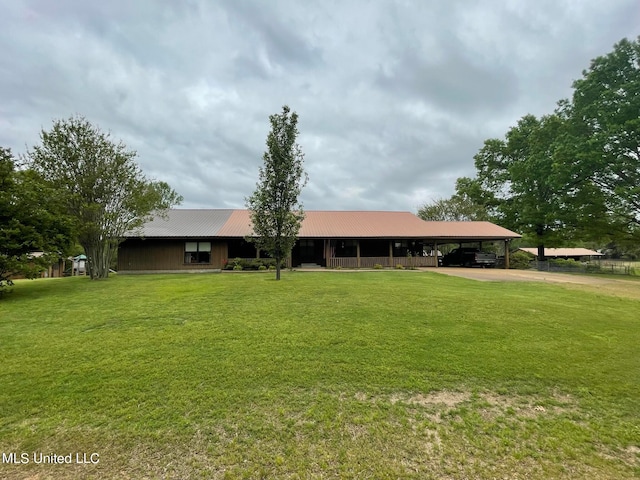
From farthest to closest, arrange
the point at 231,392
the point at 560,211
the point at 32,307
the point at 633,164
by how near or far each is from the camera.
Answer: the point at 560,211 < the point at 633,164 < the point at 32,307 < the point at 231,392

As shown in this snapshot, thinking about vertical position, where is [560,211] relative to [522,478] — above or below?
above

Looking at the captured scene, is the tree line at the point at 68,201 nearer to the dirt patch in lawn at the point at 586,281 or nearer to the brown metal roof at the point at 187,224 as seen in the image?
the brown metal roof at the point at 187,224

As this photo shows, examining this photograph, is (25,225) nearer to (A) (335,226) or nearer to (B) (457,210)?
(A) (335,226)

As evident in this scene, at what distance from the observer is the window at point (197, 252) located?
22562 mm

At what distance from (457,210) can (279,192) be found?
3737 centimetres

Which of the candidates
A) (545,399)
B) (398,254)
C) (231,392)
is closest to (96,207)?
(231,392)

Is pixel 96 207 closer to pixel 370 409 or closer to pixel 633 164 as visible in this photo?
pixel 370 409

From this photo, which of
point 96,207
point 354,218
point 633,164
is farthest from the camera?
point 354,218

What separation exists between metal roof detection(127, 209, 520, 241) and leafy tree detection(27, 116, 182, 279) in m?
3.95

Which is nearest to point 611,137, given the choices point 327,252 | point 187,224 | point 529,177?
point 529,177

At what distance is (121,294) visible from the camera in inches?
415

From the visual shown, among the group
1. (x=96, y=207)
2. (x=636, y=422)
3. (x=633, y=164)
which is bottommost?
(x=636, y=422)

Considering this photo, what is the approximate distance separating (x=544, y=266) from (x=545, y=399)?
2533 cm

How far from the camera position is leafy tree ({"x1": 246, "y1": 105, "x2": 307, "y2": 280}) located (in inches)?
549
